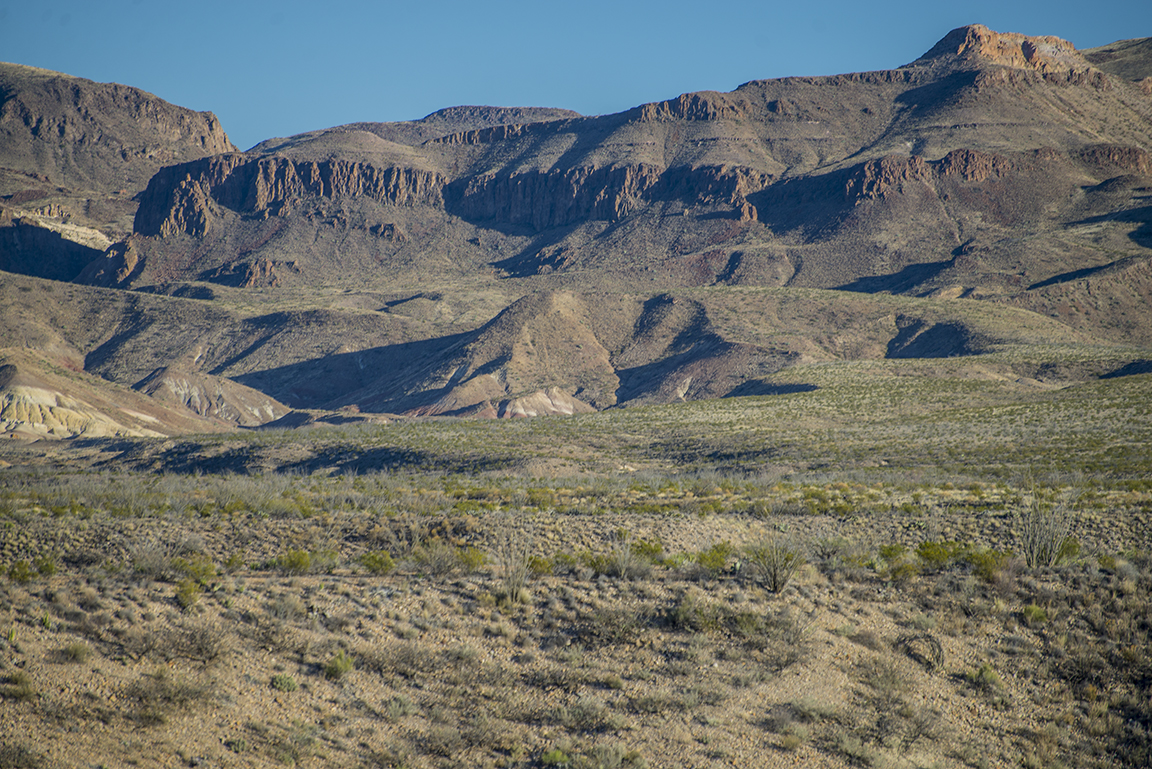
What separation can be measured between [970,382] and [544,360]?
5618 centimetres

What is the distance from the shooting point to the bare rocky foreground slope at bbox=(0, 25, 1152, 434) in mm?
102438

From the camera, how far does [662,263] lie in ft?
510

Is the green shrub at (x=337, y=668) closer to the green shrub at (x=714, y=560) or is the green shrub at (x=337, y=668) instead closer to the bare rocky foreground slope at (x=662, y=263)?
the green shrub at (x=714, y=560)

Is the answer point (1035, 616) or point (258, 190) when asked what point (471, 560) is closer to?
point (1035, 616)

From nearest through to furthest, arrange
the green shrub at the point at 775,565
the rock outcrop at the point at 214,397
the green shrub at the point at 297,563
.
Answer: the green shrub at the point at 775,565 → the green shrub at the point at 297,563 → the rock outcrop at the point at 214,397

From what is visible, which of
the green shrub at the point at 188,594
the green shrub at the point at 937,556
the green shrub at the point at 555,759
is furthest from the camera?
the green shrub at the point at 937,556

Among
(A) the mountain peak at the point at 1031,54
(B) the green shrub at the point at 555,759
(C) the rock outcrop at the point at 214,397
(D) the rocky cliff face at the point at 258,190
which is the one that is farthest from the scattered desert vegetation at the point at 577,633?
(A) the mountain peak at the point at 1031,54

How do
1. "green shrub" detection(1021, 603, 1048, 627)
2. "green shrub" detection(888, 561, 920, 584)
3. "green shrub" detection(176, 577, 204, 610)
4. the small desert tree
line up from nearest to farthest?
1. "green shrub" detection(176, 577, 204, 610)
2. "green shrub" detection(1021, 603, 1048, 627)
3. "green shrub" detection(888, 561, 920, 584)
4. the small desert tree

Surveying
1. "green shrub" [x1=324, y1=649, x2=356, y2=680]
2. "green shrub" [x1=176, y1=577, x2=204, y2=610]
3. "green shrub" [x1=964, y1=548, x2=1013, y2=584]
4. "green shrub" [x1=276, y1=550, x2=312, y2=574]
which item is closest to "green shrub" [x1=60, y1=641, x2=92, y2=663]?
"green shrub" [x1=176, y1=577, x2=204, y2=610]

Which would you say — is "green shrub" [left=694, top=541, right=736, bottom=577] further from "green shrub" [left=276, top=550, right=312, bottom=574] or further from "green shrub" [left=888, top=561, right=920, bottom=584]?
"green shrub" [left=276, top=550, right=312, bottom=574]

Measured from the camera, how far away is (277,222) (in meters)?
189

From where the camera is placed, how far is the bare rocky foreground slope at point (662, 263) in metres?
102

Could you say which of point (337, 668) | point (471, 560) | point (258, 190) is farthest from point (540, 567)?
point (258, 190)

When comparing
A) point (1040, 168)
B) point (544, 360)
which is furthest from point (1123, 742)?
point (1040, 168)
